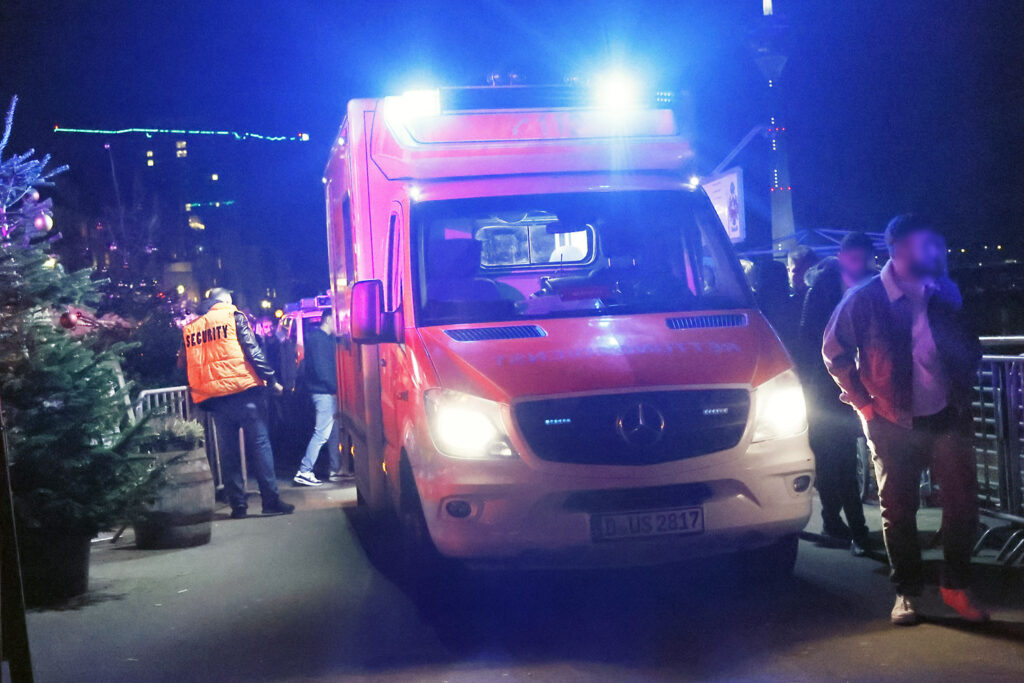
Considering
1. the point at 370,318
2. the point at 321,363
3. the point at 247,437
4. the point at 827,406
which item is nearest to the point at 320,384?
the point at 321,363

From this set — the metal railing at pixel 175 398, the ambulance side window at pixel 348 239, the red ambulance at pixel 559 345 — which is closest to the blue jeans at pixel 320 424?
the metal railing at pixel 175 398

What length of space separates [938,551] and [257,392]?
20.3 ft

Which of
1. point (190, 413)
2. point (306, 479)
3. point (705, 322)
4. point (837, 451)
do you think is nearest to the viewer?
point (705, 322)

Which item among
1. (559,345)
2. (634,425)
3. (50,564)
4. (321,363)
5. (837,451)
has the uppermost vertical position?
(559,345)

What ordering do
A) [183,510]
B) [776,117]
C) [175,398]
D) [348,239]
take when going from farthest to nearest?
[776,117]
[175,398]
[183,510]
[348,239]

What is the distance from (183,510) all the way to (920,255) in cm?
598

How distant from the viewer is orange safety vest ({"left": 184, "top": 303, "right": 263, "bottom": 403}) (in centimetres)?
1015

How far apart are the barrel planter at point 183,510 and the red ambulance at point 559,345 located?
69.0 inches

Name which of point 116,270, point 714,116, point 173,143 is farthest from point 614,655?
point 173,143

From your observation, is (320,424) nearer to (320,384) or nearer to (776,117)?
(320,384)

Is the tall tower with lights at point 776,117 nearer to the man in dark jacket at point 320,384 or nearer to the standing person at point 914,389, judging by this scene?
the man in dark jacket at point 320,384

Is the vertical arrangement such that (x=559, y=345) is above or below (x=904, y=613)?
above

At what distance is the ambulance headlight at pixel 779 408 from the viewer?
18.4ft

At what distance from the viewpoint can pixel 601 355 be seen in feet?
18.5
